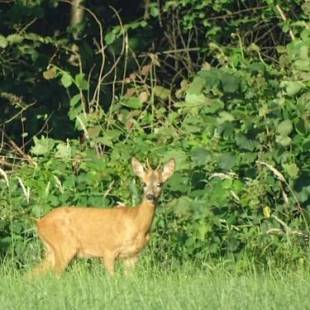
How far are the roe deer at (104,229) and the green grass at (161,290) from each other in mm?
1398

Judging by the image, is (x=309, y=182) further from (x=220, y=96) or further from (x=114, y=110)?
(x=114, y=110)

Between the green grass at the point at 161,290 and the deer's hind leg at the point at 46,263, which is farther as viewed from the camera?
the deer's hind leg at the point at 46,263

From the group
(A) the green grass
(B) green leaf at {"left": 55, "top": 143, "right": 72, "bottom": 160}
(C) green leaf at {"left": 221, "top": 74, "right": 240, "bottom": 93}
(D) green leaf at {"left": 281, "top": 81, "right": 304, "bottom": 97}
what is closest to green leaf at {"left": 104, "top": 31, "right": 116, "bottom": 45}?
(B) green leaf at {"left": 55, "top": 143, "right": 72, "bottom": 160}

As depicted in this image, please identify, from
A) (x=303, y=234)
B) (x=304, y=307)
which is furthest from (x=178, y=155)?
(x=304, y=307)

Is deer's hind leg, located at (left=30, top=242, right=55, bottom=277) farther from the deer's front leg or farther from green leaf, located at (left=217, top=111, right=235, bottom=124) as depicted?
green leaf, located at (left=217, top=111, right=235, bottom=124)

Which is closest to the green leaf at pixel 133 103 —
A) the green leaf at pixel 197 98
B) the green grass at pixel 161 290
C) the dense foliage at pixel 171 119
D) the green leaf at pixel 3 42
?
the dense foliage at pixel 171 119

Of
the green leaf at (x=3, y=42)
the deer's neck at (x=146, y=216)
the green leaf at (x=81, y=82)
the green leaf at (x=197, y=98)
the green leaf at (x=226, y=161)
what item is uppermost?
the green leaf at (x=3, y=42)

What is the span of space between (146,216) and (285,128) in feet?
4.44

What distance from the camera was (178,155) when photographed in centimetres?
1231

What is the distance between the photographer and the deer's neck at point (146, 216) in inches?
467

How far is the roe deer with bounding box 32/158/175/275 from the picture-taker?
11.8 metres

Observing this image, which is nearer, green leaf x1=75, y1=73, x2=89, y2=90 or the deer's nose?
the deer's nose

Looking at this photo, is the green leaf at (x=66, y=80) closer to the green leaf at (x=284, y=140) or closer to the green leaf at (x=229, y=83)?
the green leaf at (x=229, y=83)

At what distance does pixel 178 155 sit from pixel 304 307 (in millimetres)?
4556
